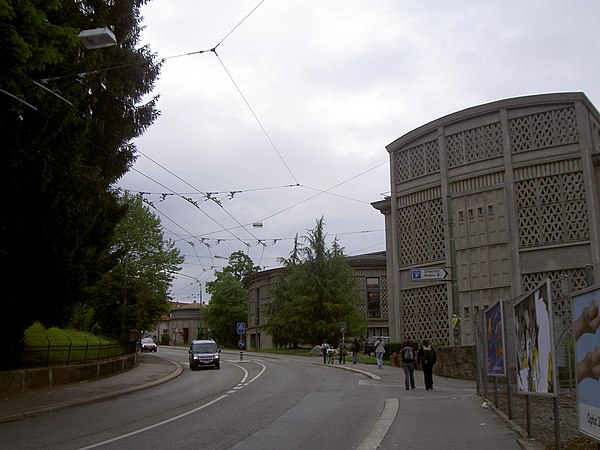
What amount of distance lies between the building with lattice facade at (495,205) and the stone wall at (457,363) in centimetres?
524

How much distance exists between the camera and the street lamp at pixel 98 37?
12172 millimetres

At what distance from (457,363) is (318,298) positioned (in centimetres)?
3003

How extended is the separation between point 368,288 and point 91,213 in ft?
157

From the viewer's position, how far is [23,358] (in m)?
21.6

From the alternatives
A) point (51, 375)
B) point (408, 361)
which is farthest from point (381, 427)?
point (51, 375)

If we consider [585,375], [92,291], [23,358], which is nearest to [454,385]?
[92,291]

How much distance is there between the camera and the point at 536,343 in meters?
7.79

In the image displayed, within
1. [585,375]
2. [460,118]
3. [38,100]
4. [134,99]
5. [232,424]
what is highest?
[460,118]

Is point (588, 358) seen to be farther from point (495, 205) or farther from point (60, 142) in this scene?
point (495, 205)

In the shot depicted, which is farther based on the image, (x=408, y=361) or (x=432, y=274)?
(x=432, y=274)

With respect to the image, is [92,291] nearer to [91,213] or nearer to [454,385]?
[91,213]

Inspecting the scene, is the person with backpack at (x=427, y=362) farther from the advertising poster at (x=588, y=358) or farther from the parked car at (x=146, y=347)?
the parked car at (x=146, y=347)

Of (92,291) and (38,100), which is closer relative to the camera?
(38,100)

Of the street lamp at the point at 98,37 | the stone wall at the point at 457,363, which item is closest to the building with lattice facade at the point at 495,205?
the stone wall at the point at 457,363
